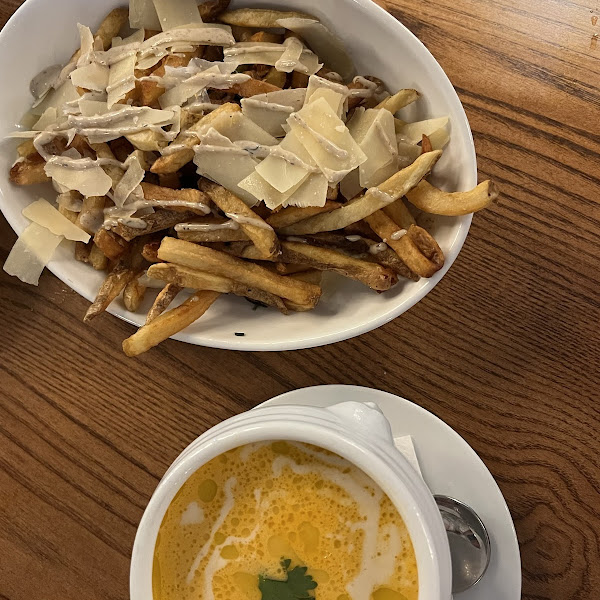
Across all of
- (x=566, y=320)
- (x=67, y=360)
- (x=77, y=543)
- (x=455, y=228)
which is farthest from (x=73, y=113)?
(x=566, y=320)

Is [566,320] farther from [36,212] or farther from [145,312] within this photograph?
[36,212]

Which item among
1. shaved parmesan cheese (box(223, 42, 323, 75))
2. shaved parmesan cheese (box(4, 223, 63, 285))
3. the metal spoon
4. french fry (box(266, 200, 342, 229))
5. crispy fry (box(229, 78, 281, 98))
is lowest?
the metal spoon

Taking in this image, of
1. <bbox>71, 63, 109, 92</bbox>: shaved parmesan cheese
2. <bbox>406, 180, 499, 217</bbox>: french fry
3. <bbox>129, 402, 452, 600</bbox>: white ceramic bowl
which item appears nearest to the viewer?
<bbox>129, 402, 452, 600</bbox>: white ceramic bowl

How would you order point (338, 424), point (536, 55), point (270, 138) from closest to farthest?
point (338, 424)
point (270, 138)
point (536, 55)

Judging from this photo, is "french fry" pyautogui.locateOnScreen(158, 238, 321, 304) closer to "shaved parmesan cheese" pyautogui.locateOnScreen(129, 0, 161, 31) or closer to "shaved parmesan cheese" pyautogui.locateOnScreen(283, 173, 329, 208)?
"shaved parmesan cheese" pyautogui.locateOnScreen(283, 173, 329, 208)

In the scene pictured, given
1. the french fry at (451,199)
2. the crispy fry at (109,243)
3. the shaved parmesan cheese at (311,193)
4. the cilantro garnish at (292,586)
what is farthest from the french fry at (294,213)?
the cilantro garnish at (292,586)

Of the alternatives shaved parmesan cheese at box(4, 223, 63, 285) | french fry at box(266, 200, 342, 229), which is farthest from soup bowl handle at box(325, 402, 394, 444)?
shaved parmesan cheese at box(4, 223, 63, 285)

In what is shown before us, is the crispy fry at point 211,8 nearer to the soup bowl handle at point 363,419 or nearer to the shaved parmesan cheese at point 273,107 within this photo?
the shaved parmesan cheese at point 273,107
